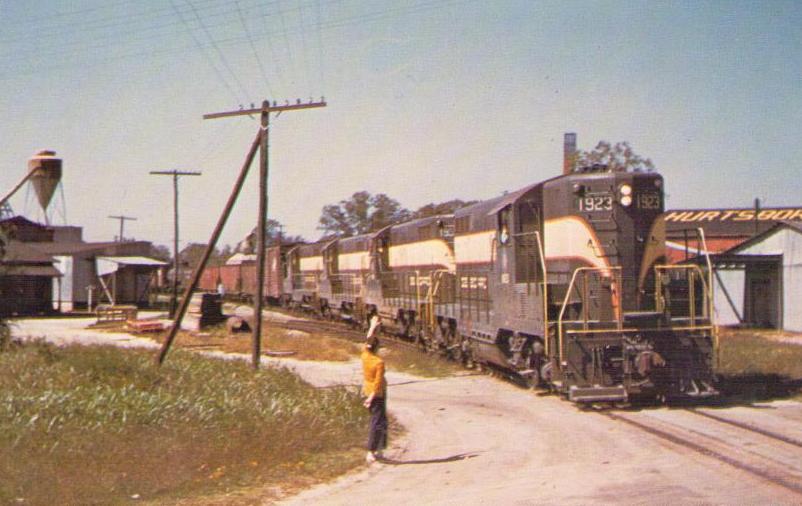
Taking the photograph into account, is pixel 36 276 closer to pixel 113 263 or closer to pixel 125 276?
pixel 113 263

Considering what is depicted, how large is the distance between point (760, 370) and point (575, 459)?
10739 mm

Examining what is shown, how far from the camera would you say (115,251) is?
180ft

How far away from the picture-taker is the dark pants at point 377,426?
10234 mm

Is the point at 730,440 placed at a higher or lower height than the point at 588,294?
lower

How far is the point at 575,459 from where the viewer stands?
9.81 meters

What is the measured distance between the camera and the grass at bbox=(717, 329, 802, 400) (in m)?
15.6

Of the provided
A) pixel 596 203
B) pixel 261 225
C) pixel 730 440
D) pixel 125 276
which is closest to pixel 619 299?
pixel 596 203

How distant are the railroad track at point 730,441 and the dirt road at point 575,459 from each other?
0.01m

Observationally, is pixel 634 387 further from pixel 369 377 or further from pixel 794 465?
→ pixel 369 377

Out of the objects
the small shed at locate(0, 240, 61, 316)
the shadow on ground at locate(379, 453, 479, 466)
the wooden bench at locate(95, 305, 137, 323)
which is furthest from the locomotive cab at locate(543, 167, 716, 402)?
the small shed at locate(0, 240, 61, 316)

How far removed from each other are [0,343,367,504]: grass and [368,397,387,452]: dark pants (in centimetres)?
34

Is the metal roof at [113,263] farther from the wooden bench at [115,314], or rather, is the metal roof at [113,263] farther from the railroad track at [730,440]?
the railroad track at [730,440]

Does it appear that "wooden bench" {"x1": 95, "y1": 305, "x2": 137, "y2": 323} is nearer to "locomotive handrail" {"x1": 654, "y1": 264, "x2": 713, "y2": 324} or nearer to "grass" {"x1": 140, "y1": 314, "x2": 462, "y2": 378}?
"grass" {"x1": 140, "y1": 314, "x2": 462, "y2": 378}

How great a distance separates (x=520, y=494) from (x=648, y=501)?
4.09ft
